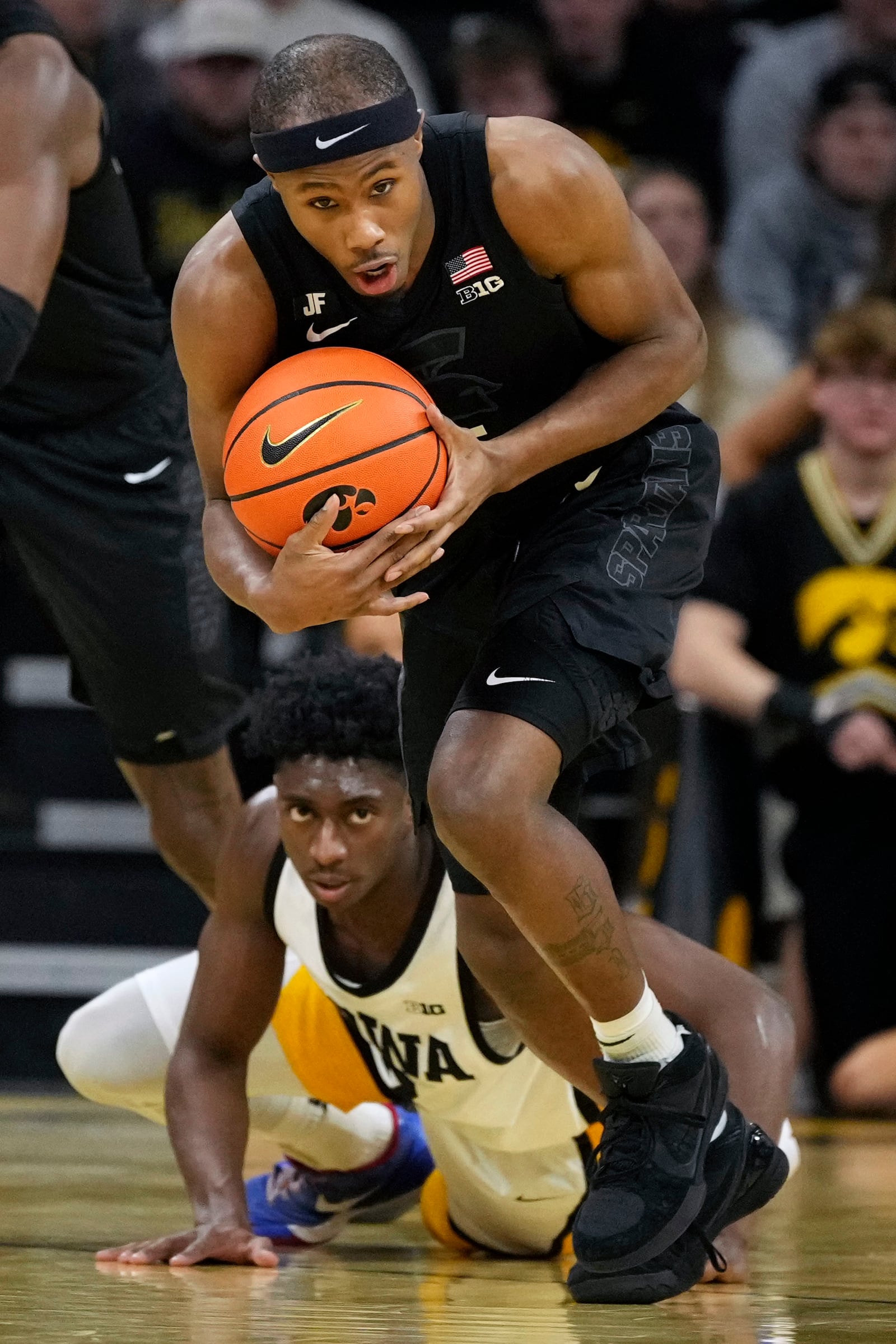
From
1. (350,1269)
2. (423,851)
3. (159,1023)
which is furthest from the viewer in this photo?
(159,1023)

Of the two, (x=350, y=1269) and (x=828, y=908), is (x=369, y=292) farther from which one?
(x=828, y=908)

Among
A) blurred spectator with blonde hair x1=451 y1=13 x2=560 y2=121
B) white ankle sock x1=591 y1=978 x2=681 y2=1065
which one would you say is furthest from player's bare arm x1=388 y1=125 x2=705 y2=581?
blurred spectator with blonde hair x1=451 y1=13 x2=560 y2=121

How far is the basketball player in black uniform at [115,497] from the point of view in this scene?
12.9 ft

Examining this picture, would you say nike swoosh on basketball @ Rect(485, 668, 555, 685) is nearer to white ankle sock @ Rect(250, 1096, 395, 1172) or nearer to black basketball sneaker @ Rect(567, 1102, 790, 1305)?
black basketball sneaker @ Rect(567, 1102, 790, 1305)

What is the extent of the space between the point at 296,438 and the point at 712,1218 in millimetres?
1255

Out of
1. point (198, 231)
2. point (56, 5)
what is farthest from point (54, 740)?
point (56, 5)

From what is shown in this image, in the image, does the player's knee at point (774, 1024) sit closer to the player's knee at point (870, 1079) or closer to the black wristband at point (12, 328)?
the black wristband at point (12, 328)

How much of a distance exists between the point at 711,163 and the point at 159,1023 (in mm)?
5006

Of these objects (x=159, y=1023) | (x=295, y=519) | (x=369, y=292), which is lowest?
(x=159, y=1023)

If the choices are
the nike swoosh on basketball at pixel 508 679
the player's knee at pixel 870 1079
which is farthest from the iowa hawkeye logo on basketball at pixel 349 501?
the player's knee at pixel 870 1079

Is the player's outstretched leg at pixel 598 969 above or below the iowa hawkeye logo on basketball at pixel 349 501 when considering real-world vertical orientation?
below

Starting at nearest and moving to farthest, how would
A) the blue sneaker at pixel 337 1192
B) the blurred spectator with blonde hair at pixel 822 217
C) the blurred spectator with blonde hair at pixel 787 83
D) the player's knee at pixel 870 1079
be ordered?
the blue sneaker at pixel 337 1192
the player's knee at pixel 870 1079
the blurred spectator with blonde hair at pixel 822 217
the blurred spectator with blonde hair at pixel 787 83

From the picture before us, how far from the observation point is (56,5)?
→ 685cm

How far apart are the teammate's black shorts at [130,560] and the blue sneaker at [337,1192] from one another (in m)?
0.91
